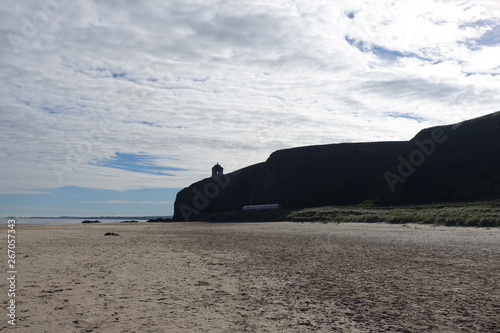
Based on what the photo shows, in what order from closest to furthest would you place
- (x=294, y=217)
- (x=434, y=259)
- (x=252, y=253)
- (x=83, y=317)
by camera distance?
(x=83, y=317), (x=434, y=259), (x=252, y=253), (x=294, y=217)

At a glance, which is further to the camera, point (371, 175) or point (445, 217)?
point (371, 175)

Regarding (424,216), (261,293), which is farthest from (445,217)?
(261,293)

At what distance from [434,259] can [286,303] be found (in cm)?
728

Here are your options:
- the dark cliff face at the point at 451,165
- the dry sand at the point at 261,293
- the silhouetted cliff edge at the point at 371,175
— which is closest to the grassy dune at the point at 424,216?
the dry sand at the point at 261,293

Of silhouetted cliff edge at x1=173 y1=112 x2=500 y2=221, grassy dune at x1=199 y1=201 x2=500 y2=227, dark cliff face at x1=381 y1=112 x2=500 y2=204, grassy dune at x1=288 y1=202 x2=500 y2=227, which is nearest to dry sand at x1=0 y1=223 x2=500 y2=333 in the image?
grassy dune at x1=288 y1=202 x2=500 y2=227

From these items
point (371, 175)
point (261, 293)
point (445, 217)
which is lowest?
point (261, 293)

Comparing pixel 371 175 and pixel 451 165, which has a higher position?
pixel 371 175

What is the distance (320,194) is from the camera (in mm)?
99938

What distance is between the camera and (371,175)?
324 ft

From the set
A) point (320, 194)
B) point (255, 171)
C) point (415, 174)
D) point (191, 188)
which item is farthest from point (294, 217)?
point (191, 188)

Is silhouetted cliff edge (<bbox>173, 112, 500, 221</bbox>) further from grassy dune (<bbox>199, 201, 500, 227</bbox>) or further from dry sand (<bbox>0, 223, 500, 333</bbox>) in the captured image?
dry sand (<bbox>0, 223, 500, 333</bbox>)

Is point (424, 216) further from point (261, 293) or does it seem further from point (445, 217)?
point (261, 293)

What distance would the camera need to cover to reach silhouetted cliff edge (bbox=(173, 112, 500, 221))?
73312 mm

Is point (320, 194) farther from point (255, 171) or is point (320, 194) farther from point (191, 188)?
point (191, 188)
